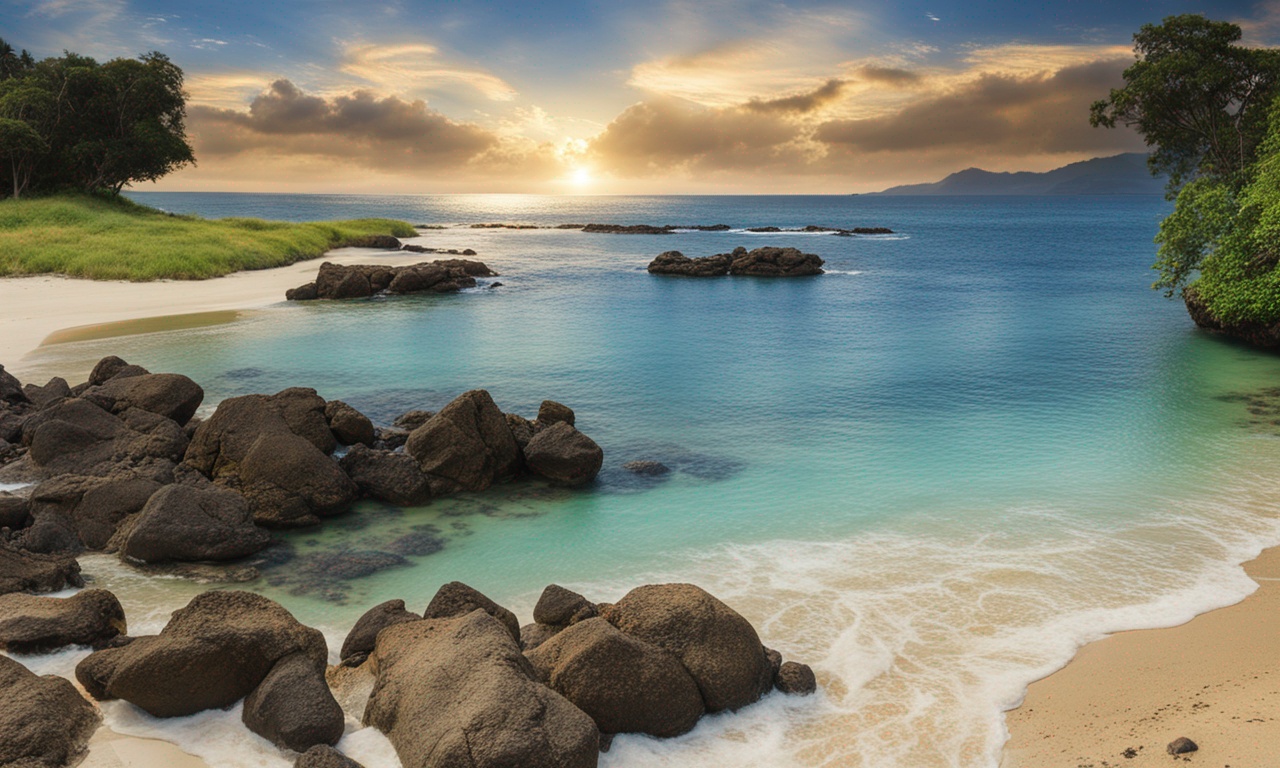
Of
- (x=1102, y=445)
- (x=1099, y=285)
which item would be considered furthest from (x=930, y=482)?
(x=1099, y=285)

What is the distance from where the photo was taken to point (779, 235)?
130875mm

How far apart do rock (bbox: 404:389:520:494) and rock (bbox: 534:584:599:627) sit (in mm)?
7146

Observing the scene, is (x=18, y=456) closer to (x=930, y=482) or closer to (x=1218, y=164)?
(x=930, y=482)

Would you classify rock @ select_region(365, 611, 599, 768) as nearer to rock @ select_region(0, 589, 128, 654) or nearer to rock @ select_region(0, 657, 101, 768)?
rock @ select_region(0, 657, 101, 768)

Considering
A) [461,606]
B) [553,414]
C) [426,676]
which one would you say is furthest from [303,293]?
[426,676]

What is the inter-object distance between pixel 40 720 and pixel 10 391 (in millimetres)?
18017

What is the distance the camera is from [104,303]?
140 ft

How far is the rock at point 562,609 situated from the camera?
11.6 meters

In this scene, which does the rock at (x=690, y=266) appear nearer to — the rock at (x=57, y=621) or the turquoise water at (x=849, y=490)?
the turquoise water at (x=849, y=490)

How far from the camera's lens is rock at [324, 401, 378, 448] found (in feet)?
67.2

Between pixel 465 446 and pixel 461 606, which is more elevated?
pixel 465 446

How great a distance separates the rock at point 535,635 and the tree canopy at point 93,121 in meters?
78.7

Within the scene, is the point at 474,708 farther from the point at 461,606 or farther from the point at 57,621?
the point at 57,621

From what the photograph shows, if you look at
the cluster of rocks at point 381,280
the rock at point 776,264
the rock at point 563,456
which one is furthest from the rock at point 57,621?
the rock at point 776,264
